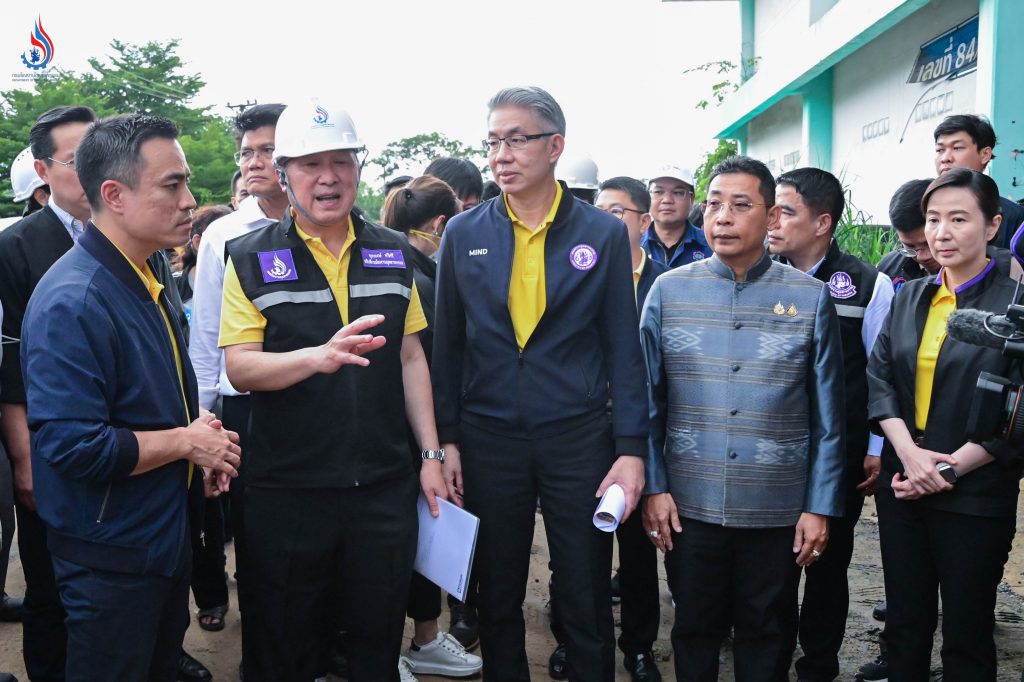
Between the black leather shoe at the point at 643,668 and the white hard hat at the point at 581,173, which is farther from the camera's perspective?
the white hard hat at the point at 581,173

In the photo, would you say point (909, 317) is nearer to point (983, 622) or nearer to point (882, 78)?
point (983, 622)

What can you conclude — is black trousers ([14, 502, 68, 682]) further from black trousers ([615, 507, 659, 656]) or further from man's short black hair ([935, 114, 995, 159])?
man's short black hair ([935, 114, 995, 159])

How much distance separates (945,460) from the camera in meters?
2.78

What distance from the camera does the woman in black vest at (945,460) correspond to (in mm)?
2779

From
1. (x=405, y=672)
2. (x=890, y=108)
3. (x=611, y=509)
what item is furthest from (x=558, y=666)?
(x=890, y=108)

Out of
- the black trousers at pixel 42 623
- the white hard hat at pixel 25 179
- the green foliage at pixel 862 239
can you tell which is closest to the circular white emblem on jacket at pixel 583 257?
the black trousers at pixel 42 623

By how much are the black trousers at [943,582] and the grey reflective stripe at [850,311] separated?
721 millimetres

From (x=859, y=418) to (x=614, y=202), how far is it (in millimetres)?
1629

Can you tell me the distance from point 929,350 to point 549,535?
1.46 m

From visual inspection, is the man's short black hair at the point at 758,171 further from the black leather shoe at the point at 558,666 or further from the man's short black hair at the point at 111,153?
the black leather shoe at the point at 558,666

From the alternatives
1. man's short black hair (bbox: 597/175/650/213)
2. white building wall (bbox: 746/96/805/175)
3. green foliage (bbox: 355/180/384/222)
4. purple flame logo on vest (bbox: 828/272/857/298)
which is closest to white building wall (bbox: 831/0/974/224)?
white building wall (bbox: 746/96/805/175)

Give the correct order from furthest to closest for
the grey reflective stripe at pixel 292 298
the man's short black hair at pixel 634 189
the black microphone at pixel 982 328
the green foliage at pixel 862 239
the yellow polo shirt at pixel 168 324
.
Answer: the green foliage at pixel 862 239
the man's short black hair at pixel 634 189
the grey reflective stripe at pixel 292 298
the yellow polo shirt at pixel 168 324
the black microphone at pixel 982 328

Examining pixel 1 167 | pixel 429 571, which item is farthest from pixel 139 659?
pixel 1 167

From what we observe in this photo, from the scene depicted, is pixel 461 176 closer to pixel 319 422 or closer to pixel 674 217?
pixel 674 217
